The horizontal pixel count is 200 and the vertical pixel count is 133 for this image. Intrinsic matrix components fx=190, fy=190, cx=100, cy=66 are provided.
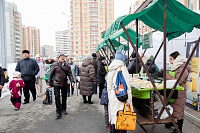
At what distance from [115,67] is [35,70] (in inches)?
193

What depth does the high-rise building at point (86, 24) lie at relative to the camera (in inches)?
3258

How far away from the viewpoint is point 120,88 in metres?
3.31

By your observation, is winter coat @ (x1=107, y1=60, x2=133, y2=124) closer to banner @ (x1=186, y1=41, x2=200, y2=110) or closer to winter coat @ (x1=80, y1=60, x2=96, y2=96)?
banner @ (x1=186, y1=41, x2=200, y2=110)

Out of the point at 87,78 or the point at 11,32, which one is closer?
the point at 87,78

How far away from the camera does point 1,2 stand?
9.62m

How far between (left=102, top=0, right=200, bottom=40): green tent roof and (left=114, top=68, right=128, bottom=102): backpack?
0.97 metres

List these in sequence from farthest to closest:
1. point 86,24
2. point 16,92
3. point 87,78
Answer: point 86,24
point 87,78
point 16,92

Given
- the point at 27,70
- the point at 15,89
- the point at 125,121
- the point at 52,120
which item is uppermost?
the point at 27,70

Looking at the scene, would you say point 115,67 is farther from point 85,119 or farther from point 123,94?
point 85,119

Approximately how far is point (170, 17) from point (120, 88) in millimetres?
2044

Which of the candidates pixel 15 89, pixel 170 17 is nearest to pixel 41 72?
pixel 15 89

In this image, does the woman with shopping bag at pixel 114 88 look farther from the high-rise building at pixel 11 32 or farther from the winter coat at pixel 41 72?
the high-rise building at pixel 11 32

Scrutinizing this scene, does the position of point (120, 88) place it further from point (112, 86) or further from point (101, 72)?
point (101, 72)

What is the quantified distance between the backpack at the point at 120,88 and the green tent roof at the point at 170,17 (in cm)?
97
